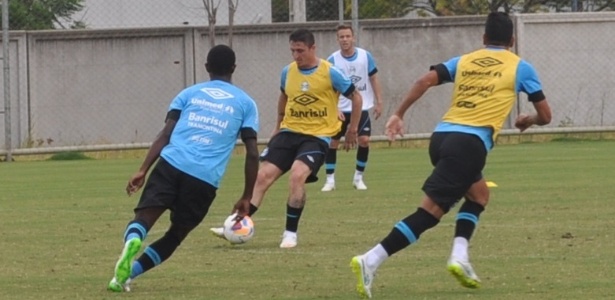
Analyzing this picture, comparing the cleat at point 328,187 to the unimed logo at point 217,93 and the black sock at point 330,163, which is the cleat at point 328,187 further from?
the unimed logo at point 217,93

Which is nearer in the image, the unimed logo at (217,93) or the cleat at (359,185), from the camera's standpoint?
the unimed logo at (217,93)

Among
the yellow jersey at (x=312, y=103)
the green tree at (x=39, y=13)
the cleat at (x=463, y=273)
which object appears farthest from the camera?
the green tree at (x=39, y=13)

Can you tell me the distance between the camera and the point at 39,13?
29531 mm

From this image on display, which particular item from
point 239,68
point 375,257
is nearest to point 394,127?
point 375,257

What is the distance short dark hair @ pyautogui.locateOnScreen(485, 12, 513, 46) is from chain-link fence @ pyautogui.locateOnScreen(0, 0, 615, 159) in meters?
16.1

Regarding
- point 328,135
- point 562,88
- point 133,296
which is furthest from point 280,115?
point 562,88

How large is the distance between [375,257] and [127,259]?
1.49 m

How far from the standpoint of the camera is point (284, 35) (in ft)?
87.0

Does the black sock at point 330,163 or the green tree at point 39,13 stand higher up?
the green tree at point 39,13

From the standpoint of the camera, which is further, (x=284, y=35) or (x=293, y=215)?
(x=284, y=35)

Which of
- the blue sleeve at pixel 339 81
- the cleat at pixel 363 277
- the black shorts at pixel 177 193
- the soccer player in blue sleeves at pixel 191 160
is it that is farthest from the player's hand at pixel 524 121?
the blue sleeve at pixel 339 81

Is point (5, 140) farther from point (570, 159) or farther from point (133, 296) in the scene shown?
point (133, 296)

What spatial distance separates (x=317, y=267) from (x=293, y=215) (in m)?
1.55

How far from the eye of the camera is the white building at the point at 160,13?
→ 1120 inches
